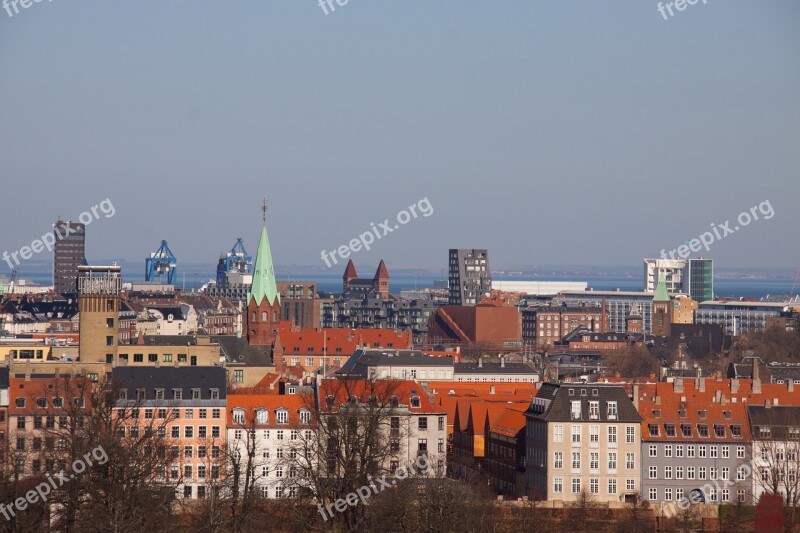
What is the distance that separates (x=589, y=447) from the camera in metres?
85.4

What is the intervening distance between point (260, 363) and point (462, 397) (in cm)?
2953

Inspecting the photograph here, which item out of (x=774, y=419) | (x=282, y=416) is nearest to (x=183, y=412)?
(x=282, y=416)

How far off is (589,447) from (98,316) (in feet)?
117

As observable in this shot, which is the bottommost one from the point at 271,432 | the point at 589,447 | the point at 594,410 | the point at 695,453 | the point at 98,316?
the point at 695,453

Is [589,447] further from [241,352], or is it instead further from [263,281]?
[263,281]

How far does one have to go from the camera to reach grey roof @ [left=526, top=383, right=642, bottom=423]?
3364 inches

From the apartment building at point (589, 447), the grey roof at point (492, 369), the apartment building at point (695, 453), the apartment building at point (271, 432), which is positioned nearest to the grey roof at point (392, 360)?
the grey roof at point (492, 369)

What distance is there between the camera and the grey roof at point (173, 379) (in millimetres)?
88750

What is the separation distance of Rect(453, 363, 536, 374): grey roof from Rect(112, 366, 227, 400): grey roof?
4643cm
